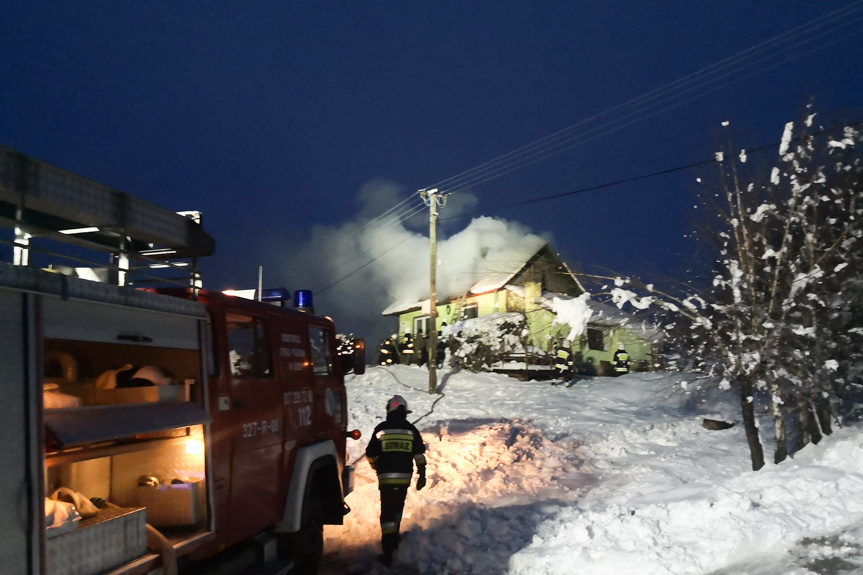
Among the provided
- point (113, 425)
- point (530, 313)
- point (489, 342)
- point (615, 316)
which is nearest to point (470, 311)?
point (489, 342)

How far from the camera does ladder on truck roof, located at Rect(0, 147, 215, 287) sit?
9.85 feet

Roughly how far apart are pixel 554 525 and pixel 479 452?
4.91 metres

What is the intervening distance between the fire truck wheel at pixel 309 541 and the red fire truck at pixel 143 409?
0.8 inches

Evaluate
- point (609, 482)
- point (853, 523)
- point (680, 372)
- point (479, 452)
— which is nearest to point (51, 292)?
point (853, 523)

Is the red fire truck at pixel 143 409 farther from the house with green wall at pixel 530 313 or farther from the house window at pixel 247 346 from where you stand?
the house with green wall at pixel 530 313

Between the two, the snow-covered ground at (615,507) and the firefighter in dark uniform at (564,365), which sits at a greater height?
the firefighter in dark uniform at (564,365)

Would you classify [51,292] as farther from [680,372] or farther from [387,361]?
[387,361]

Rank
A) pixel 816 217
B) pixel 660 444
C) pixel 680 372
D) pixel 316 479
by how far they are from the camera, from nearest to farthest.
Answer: pixel 316 479 < pixel 816 217 < pixel 680 372 < pixel 660 444

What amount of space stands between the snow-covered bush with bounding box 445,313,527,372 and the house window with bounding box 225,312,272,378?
69.6 feet

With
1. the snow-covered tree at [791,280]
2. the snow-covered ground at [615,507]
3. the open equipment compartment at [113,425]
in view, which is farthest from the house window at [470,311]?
the open equipment compartment at [113,425]

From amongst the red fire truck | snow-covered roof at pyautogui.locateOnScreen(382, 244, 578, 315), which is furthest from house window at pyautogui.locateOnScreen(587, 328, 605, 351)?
the red fire truck

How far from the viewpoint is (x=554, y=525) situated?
7258 mm

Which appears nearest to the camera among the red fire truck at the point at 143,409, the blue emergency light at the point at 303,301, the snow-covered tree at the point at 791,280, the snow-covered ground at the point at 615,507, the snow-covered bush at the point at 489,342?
A: the red fire truck at the point at 143,409

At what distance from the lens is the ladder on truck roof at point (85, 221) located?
3.00m
